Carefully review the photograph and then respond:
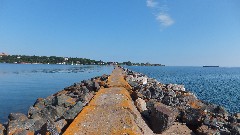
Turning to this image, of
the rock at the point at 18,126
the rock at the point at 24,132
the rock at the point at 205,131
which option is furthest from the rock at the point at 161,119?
the rock at the point at 18,126

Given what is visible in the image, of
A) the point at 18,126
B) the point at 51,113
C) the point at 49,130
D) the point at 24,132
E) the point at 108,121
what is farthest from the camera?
the point at 51,113

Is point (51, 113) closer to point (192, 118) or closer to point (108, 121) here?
point (108, 121)

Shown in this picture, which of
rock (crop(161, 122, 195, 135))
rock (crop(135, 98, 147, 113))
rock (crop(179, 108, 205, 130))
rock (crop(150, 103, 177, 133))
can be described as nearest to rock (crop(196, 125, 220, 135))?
rock (crop(161, 122, 195, 135))

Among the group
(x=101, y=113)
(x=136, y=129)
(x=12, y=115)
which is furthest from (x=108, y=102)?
(x=12, y=115)

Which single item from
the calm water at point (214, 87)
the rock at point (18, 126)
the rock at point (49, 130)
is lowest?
the calm water at point (214, 87)

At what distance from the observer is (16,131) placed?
8.64 metres

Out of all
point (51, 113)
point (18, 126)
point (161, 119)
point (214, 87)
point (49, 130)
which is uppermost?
point (161, 119)

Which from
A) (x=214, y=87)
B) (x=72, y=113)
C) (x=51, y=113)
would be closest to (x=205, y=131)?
(x=72, y=113)

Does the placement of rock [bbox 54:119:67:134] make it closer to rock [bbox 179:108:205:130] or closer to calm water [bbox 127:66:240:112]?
rock [bbox 179:108:205:130]

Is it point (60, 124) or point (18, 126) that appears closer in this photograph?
point (60, 124)

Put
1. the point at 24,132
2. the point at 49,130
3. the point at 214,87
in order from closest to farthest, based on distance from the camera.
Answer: the point at 49,130 < the point at 24,132 < the point at 214,87

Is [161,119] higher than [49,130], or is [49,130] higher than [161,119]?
[161,119]

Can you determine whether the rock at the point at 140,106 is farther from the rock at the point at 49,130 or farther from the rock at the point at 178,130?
the rock at the point at 49,130

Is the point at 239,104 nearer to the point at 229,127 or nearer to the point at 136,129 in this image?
the point at 229,127
